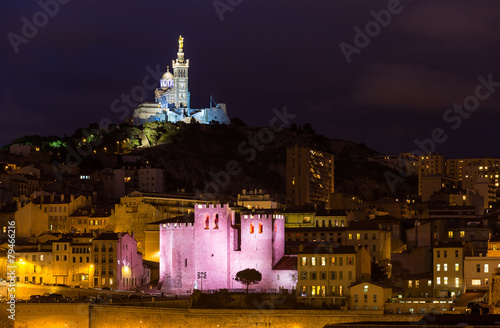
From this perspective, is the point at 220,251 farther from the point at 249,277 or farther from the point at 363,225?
the point at 363,225

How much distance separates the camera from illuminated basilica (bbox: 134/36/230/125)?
160125 millimetres

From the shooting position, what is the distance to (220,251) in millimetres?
76750

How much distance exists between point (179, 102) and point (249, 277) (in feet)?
298

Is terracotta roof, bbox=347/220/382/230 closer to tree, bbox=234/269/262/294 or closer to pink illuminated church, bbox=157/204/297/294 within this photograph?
pink illuminated church, bbox=157/204/297/294

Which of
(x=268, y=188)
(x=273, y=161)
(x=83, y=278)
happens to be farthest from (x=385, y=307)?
(x=273, y=161)

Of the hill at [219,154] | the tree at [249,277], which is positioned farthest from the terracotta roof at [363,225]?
the hill at [219,154]

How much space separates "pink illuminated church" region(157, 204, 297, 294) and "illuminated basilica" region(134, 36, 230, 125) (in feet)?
265

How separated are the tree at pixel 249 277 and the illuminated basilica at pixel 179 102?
84326mm

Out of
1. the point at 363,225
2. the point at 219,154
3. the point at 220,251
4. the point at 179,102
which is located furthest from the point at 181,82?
the point at 220,251

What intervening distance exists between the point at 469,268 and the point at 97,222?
112 ft

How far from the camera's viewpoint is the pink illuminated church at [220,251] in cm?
7588

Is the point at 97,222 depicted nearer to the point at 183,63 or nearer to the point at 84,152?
the point at 84,152

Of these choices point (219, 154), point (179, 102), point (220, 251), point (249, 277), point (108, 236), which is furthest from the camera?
point (179, 102)

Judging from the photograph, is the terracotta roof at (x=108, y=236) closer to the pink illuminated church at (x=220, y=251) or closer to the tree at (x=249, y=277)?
the pink illuminated church at (x=220, y=251)
